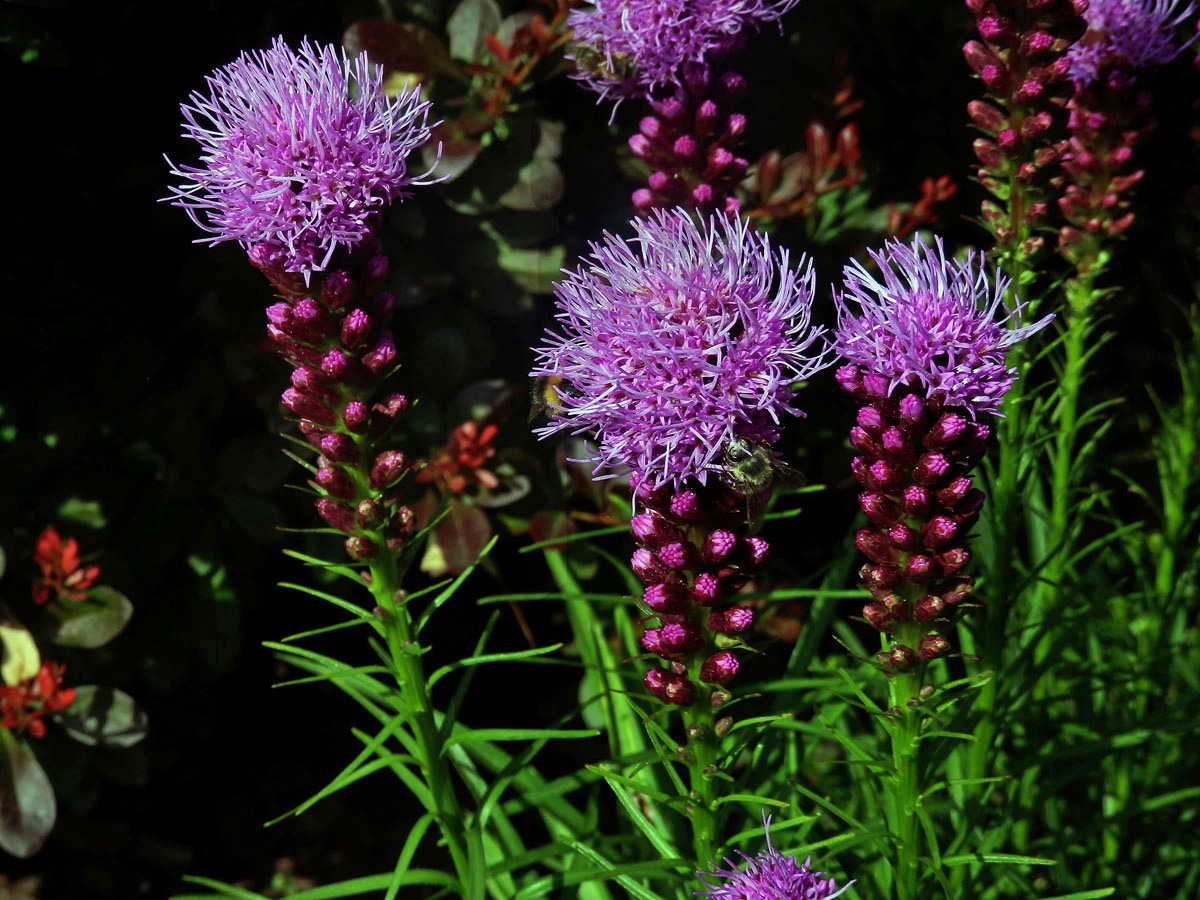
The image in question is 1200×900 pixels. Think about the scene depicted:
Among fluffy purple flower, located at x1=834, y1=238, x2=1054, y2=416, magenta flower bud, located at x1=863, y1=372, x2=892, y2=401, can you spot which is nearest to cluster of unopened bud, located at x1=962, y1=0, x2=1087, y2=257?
fluffy purple flower, located at x1=834, y1=238, x2=1054, y2=416

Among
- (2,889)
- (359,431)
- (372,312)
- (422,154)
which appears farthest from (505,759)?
(2,889)

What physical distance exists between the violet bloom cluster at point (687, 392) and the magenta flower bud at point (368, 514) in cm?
30

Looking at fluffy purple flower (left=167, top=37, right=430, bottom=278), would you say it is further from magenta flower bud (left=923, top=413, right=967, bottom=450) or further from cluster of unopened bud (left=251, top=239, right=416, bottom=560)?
magenta flower bud (left=923, top=413, right=967, bottom=450)

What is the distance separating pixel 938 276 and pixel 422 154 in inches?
54.1

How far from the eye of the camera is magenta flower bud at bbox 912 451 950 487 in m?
1.25

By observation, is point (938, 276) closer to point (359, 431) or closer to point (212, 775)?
point (359, 431)

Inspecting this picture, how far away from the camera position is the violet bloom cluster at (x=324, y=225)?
134 centimetres

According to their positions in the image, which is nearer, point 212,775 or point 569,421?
point 569,421

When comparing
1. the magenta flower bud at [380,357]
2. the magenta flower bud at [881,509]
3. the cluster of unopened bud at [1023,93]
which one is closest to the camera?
the magenta flower bud at [881,509]

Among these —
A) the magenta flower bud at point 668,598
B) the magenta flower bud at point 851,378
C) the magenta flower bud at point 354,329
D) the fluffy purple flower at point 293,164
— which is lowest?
the magenta flower bud at point 668,598

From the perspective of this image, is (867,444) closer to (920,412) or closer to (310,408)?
(920,412)

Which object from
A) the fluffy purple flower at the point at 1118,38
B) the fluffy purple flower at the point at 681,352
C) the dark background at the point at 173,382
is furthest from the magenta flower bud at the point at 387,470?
the fluffy purple flower at the point at 1118,38

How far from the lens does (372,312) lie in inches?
57.4

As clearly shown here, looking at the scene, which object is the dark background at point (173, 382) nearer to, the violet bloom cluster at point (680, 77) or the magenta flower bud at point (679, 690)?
the violet bloom cluster at point (680, 77)
